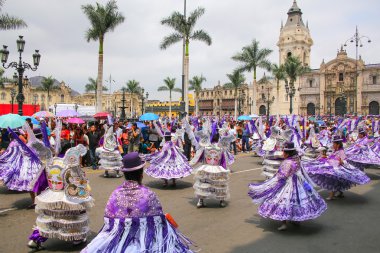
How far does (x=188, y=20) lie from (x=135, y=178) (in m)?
25.8

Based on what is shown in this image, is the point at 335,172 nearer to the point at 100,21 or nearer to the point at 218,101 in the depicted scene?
the point at 100,21

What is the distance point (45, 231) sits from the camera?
547 centimetres

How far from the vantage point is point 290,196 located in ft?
21.2

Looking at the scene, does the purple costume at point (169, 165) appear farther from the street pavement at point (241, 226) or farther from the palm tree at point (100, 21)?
the palm tree at point (100, 21)

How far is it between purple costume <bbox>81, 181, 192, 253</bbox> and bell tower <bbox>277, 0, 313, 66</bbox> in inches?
3281

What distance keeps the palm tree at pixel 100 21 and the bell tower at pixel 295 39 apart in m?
63.7

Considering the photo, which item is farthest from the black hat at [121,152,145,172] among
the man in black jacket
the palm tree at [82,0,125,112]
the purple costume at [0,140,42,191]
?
the palm tree at [82,0,125,112]

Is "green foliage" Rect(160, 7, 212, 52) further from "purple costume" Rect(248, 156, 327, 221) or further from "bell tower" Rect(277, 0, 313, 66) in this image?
"bell tower" Rect(277, 0, 313, 66)

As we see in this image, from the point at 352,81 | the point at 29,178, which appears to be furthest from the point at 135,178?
the point at 352,81

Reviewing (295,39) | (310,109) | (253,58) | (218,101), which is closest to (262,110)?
(310,109)

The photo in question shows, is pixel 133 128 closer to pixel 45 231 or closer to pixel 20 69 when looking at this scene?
pixel 20 69

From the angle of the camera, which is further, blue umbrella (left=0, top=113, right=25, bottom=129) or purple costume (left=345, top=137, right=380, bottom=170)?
purple costume (left=345, top=137, right=380, bottom=170)

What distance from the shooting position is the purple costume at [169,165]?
1016cm

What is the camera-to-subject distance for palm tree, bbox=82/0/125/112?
25.0 m
